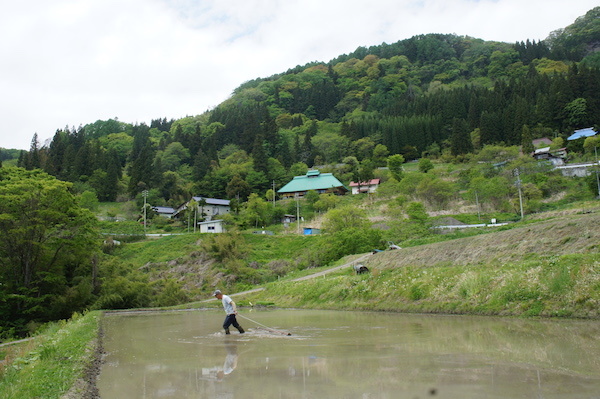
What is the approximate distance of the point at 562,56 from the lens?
406 feet

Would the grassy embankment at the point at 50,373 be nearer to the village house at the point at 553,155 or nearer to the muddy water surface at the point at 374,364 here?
the muddy water surface at the point at 374,364

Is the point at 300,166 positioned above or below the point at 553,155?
above

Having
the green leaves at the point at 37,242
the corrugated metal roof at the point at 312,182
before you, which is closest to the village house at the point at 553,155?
the corrugated metal roof at the point at 312,182

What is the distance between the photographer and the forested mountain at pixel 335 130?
7106 centimetres

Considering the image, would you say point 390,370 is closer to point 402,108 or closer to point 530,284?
point 530,284

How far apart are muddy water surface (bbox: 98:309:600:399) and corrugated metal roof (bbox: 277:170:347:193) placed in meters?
61.8

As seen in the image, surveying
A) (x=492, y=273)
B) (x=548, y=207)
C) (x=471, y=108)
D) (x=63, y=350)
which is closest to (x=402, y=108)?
(x=471, y=108)

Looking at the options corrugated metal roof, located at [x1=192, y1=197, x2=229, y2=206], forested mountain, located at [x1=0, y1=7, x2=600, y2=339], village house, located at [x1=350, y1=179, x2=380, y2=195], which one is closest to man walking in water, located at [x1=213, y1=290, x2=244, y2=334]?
forested mountain, located at [x1=0, y1=7, x2=600, y2=339]

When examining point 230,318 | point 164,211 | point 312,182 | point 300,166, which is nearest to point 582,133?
point 312,182

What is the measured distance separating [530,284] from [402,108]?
98.6 meters

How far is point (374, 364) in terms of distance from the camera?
248 inches

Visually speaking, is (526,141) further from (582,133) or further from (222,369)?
(222,369)

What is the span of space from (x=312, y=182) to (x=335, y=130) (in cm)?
3731

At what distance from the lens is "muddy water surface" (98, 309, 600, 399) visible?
4898 mm
